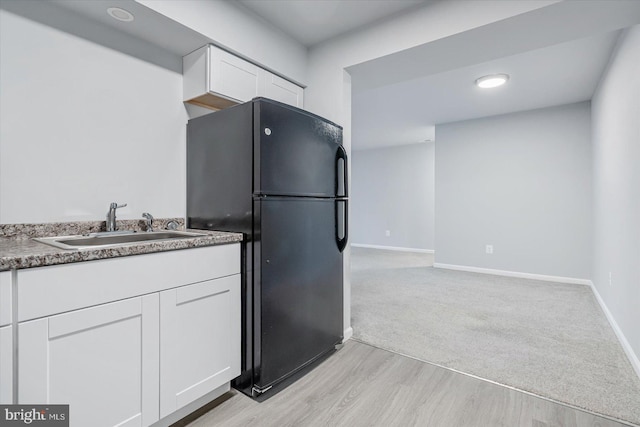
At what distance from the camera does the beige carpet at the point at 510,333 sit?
179 cm

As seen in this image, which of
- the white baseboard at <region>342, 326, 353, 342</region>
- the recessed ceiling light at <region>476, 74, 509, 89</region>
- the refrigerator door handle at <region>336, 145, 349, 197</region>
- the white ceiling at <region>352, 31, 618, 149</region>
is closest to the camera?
the refrigerator door handle at <region>336, 145, 349, 197</region>

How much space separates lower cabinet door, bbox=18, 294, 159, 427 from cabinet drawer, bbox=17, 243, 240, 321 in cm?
3

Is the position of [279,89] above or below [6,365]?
above

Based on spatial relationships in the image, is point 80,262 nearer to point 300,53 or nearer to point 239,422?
point 239,422

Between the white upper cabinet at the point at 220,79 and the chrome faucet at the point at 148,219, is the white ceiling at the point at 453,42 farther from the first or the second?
the chrome faucet at the point at 148,219

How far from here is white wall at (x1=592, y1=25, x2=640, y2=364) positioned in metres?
1.97

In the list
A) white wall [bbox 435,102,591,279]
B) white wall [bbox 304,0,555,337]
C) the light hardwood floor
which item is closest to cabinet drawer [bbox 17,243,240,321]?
the light hardwood floor

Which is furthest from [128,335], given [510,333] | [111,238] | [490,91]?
[490,91]

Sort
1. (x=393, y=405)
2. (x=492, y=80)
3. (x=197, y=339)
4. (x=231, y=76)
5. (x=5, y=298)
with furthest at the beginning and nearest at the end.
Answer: (x=492, y=80) → (x=231, y=76) → (x=393, y=405) → (x=197, y=339) → (x=5, y=298)

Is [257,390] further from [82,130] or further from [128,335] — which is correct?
[82,130]

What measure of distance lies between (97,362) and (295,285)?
3.16 feet

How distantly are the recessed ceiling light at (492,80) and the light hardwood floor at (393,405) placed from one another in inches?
113

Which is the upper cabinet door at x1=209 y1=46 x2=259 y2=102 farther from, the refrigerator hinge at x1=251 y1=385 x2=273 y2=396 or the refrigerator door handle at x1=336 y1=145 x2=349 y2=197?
the refrigerator hinge at x1=251 y1=385 x2=273 y2=396

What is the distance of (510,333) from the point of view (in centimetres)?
253
